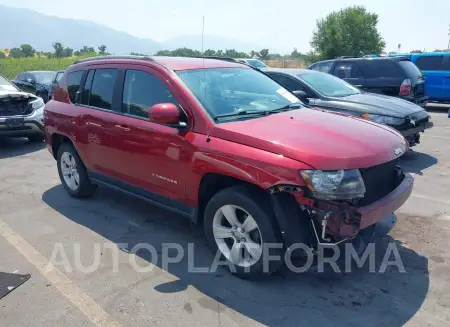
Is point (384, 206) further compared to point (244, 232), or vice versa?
point (244, 232)

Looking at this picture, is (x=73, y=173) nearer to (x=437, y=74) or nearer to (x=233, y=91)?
(x=233, y=91)

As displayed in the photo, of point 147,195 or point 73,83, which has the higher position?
point 73,83

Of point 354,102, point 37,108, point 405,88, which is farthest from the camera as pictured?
point 405,88

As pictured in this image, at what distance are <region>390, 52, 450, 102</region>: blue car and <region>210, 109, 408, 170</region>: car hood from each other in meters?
11.2

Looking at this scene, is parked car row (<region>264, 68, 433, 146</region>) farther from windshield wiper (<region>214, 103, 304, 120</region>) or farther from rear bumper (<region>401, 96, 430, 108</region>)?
rear bumper (<region>401, 96, 430, 108</region>)

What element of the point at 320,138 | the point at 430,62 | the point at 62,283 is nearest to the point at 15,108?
the point at 62,283

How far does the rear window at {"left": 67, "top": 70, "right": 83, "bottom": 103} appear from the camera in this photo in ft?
17.4

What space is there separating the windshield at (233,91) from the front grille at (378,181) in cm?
126

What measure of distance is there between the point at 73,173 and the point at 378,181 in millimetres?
3951

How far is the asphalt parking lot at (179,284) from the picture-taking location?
3041mm

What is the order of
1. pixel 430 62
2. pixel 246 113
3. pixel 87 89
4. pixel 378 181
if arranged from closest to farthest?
pixel 378 181 → pixel 246 113 → pixel 87 89 → pixel 430 62

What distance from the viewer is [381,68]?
35.2 feet

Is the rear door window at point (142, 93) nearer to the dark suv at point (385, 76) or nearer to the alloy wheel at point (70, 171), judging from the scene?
the alloy wheel at point (70, 171)

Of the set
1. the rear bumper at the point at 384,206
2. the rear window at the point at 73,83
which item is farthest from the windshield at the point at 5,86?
the rear bumper at the point at 384,206
